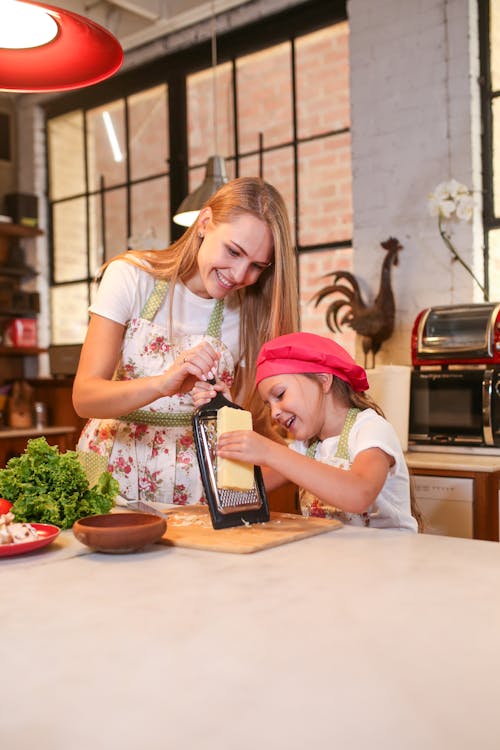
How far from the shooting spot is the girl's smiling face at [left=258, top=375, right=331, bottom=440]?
1.83 metres

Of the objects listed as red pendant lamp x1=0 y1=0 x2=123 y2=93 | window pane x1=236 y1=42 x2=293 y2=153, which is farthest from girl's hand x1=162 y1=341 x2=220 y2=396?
window pane x1=236 y1=42 x2=293 y2=153

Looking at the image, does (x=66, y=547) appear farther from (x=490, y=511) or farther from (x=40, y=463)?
(x=490, y=511)

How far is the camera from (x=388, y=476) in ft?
5.78

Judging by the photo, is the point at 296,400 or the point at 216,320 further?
the point at 216,320

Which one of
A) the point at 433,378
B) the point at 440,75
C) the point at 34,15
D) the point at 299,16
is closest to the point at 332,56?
the point at 299,16

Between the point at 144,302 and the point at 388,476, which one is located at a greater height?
the point at 144,302

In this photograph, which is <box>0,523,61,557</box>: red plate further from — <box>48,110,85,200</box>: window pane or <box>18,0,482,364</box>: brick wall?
<box>48,110,85,200</box>: window pane

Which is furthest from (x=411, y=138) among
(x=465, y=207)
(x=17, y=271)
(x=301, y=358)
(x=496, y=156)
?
(x=17, y=271)

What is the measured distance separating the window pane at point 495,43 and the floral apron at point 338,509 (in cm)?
242

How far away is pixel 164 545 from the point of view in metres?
1.32

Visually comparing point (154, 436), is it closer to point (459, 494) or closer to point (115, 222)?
point (459, 494)

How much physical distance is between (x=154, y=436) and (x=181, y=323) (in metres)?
0.31

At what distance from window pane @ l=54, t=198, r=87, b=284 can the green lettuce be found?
4344 millimetres

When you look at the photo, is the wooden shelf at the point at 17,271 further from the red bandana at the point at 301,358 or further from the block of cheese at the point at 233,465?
the block of cheese at the point at 233,465
